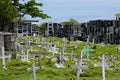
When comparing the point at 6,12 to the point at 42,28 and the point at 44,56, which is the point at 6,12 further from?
the point at 42,28

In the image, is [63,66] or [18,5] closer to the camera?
[63,66]

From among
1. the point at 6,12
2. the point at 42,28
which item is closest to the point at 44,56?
the point at 6,12

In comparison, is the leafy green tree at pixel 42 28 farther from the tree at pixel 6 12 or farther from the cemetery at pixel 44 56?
the tree at pixel 6 12

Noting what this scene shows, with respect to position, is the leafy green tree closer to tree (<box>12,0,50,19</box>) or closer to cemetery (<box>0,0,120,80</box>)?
cemetery (<box>0,0,120,80</box>)

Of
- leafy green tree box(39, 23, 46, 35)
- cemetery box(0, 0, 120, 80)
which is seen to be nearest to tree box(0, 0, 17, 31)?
cemetery box(0, 0, 120, 80)

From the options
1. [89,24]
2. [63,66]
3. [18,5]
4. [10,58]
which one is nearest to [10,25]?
[18,5]

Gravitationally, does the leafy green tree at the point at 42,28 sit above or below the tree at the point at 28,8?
below

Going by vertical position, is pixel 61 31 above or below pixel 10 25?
below

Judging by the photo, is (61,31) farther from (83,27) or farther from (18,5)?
(18,5)

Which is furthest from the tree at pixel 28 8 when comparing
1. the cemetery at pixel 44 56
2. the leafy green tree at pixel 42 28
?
the leafy green tree at pixel 42 28

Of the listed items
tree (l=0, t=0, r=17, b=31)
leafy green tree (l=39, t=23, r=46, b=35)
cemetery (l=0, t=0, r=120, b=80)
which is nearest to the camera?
cemetery (l=0, t=0, r=120, b=80)

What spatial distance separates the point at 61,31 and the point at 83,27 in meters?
16.2

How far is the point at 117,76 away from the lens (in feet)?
80.3

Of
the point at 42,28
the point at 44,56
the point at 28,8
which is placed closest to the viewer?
the point at 44,56
